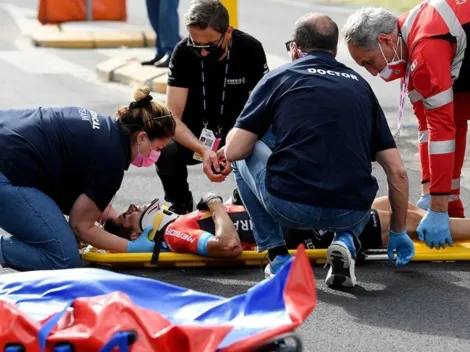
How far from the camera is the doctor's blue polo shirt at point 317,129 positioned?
542cm

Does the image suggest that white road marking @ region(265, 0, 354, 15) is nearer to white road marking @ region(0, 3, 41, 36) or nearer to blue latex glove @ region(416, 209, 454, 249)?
white road marking @ region(0, 3, 41, 36)

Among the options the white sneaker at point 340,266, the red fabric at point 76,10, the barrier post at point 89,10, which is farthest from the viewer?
the barrier post at point 89,10

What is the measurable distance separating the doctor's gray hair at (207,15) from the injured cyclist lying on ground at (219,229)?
1013 millimetres

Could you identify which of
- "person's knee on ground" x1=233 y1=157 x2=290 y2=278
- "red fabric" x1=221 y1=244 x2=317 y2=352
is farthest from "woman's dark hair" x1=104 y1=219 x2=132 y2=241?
"red fabric" x1=221 y1=244 x2=317 y2=352

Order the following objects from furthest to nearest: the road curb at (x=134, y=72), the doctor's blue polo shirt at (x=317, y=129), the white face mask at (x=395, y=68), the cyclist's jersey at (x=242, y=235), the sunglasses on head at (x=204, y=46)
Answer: the road curb at (x=134, y=72) < the sunglasses on head at (x=204, y=46) < the cyclist's jersey at (x=242, y=235) < the white face mask at (x=395, y=68) < the doctor's blue polo shirt at (x=317, y=129)

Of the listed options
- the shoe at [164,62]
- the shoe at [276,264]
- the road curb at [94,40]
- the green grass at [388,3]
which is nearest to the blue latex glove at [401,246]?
the shoe at [276,264]

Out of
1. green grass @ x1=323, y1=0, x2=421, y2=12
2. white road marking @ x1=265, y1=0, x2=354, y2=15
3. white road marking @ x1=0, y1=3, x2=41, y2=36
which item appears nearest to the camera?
white road marking @ x1=0, y1=3, x2=41, y2=36

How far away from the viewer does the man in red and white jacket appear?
5773 mm

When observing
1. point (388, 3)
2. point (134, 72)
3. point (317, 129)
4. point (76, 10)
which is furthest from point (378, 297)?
point (388, 3)

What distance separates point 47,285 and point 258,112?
4.93 feet

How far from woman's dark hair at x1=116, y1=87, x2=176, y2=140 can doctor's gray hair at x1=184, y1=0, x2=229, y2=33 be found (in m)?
0.91

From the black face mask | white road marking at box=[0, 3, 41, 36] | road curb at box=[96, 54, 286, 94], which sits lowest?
white road marking at box=[0, 3, 41, 36]

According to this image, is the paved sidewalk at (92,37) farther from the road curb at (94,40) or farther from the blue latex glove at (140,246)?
the blue latex glove at (140,246)

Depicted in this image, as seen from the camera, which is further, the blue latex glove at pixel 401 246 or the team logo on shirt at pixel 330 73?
the blue latex glove at pixel 401 246
